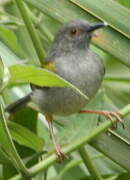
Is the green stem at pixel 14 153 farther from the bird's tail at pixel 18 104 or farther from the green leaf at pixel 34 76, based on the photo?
the bird's tail at pixel 18 104

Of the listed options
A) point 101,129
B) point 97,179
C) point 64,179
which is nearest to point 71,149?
point 101,129

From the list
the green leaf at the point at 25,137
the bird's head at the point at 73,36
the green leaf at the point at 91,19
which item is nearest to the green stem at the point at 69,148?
the green leaf at the point at 25,137

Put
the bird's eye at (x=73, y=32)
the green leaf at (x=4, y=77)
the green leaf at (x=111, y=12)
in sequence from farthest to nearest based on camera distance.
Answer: the bird's eye at (x=73, y=32) → the green leaf at (x=111, y=12) → the green leaf at (x=4, y=77)

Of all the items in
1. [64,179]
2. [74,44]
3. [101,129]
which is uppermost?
[101,129]

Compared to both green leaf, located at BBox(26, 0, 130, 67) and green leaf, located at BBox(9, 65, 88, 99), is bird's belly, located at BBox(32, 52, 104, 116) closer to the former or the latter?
green leaf, located at BBox(26, 0, 130, 67)

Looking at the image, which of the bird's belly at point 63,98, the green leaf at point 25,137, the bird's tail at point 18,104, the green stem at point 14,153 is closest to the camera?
the green stem at point 14,153

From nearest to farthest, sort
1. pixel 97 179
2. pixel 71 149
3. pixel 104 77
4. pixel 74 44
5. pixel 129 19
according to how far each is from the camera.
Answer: pixel 71 149, pixel 97 179, pixel 129 19, pixel 104 77, pixel 74 44

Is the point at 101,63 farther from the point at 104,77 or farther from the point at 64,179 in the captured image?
the point at 64,179

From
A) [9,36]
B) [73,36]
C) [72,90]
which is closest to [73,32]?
[73,36]
